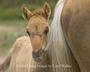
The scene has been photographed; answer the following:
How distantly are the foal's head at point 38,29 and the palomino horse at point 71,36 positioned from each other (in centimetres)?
11

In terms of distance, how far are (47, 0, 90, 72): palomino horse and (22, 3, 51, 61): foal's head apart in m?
0.11

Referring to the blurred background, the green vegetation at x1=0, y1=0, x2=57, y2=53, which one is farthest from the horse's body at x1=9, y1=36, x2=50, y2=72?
the green vegetation at x1=0, y1=0, x2=57, y2=53

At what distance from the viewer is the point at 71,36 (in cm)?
299

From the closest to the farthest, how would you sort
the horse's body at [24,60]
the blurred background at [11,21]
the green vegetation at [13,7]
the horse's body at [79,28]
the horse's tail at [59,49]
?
1. the horse's body at [79,28]
2. the horse's tail at [59,49]
3. the horse's body at [24,60]
4. the blurred background at [11,21]
5. the green vegetation at [13,7]

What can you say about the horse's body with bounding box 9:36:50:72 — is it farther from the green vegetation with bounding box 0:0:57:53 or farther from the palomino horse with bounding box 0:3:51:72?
the green vegetation with bounding box 0:0:57:53

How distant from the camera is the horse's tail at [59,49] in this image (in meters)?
3.11

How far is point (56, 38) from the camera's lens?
317 cm

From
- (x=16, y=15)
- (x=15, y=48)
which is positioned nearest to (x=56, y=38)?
(x=15, y=48)

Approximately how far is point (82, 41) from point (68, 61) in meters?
0.22

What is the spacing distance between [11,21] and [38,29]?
26.7 ft

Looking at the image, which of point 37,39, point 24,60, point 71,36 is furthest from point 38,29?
point 24,60

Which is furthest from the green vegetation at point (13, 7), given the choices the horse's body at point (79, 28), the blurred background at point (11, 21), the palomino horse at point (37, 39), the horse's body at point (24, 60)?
the horse's body at point (79, 28)

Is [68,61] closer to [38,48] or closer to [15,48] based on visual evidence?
[38,48]

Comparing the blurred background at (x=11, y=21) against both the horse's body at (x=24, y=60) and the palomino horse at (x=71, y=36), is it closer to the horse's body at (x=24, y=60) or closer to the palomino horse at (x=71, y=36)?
the horse's body at (x=24, y=60)
